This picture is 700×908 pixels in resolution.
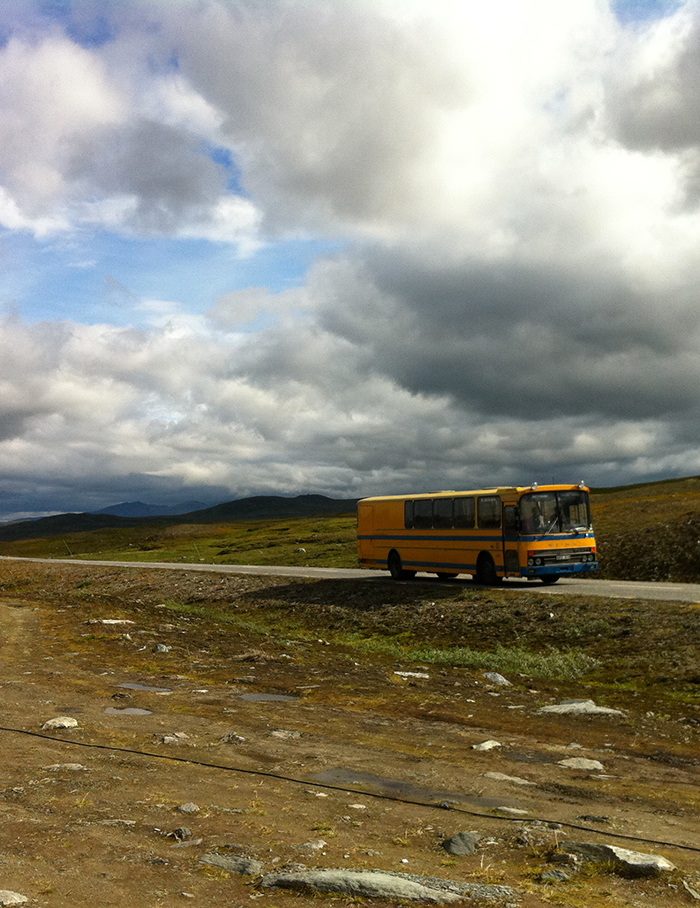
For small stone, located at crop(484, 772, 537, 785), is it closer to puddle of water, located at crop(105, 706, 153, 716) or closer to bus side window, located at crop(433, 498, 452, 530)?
puddle of water, located at crop(105, 706, 153, 716)

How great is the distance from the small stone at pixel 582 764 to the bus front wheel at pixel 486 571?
22305mm

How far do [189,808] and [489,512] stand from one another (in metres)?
25.4

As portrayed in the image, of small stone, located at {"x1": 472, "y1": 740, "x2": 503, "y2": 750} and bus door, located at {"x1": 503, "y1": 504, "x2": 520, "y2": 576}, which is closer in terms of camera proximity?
small stone, located at {"x1": 472, "y1": 740, "x2": 503, "y2": 750}

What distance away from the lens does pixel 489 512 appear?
3145 centimetres

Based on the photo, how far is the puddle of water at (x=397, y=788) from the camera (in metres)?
7.55

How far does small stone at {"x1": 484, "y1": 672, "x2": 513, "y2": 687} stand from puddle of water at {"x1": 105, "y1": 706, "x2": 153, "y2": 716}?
682 cm

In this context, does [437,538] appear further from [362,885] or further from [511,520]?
[362,885]

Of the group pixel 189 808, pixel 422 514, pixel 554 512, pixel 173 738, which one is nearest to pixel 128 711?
pixel 173 738

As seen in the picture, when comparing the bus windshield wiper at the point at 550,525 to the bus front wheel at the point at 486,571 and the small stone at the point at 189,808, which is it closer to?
the bus front wheel at the point at 486,571

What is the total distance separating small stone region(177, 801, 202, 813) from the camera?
6965 mm

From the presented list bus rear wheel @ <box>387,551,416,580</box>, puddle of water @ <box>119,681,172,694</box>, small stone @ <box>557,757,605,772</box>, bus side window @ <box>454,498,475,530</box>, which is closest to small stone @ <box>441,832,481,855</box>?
small stone @ <box>557,757,605,772</box>

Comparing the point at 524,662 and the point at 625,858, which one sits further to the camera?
the point at 524,662

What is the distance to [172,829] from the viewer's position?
6.51 meters

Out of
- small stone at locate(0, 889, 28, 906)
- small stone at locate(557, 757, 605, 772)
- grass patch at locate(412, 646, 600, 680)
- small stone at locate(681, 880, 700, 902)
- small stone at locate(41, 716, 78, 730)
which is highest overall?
small stone at locate(0, 889, 28, 906)
